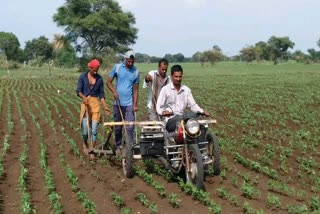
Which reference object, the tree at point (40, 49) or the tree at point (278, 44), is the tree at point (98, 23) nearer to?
the tree at point (40, 49)

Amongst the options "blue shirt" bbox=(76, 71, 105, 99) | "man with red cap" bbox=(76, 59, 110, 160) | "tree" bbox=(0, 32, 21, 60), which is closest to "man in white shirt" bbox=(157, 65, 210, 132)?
"man with red cap" bbox=(76, 59, 110, 160)

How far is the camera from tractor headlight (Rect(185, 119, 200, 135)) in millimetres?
6320

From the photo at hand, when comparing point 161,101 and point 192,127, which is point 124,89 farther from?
point 192,127

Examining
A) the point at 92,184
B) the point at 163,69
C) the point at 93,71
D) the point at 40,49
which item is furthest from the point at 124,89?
the point at 40,49

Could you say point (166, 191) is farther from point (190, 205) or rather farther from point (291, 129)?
point (291, 129)

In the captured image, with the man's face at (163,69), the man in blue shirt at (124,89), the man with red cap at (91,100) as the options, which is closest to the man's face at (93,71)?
the man with red cap at (91,100)

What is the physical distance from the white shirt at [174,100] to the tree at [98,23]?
53.6 meters

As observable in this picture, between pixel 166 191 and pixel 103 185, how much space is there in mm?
1030

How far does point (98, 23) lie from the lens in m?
59.4

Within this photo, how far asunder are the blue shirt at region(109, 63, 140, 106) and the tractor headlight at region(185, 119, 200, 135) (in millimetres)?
2397

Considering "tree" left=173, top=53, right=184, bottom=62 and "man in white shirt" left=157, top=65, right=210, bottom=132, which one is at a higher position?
"man in white shirt" left=157, top=65, right=210, bottom=132

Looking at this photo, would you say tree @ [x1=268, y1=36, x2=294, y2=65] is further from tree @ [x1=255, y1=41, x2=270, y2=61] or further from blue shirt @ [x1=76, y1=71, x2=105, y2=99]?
blue shirt @ [x1=76, y1=71, x2=105, y2=99]

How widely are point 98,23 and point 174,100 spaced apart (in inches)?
2111

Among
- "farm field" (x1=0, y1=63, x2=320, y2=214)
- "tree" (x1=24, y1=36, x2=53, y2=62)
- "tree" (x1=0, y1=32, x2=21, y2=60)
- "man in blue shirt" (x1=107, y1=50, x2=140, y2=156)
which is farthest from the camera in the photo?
"tree" (x1=24, y1=36, x2=53, y2=62)
